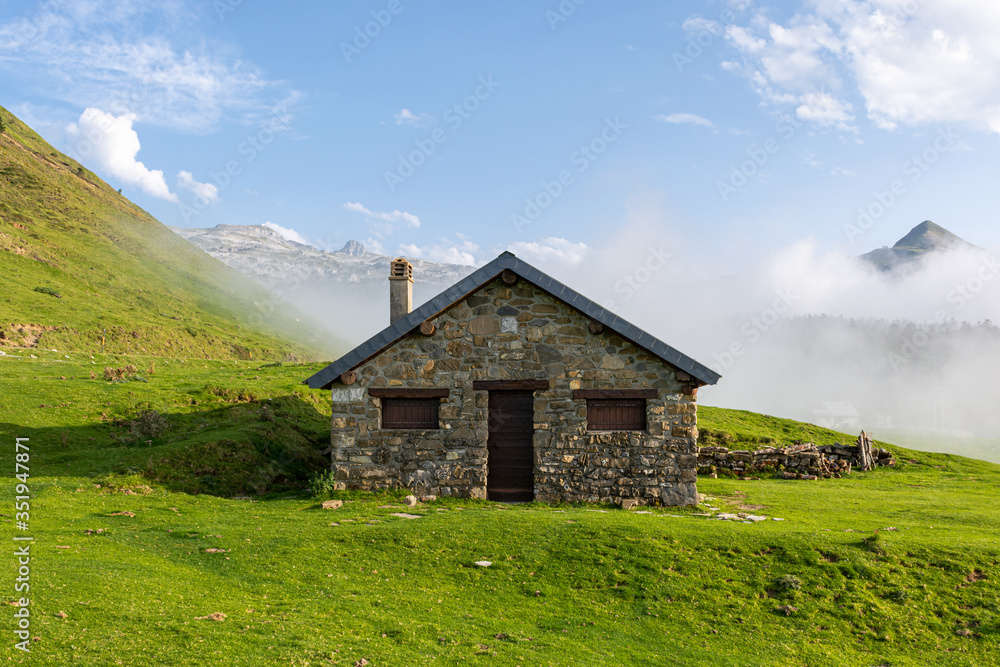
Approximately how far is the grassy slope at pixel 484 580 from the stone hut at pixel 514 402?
1.11 m

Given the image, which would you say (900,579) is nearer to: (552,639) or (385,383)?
(552,639)

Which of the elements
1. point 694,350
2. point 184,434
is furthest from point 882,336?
point 184,434

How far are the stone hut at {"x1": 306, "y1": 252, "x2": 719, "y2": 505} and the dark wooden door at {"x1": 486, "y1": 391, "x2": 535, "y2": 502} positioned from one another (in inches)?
1.1

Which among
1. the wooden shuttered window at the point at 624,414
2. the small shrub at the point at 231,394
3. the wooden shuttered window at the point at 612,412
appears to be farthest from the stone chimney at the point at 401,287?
the small shrub at the point at 231,394

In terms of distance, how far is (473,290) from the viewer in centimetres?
1700

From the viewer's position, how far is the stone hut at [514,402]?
16.8 m

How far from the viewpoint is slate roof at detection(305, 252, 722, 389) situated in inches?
656

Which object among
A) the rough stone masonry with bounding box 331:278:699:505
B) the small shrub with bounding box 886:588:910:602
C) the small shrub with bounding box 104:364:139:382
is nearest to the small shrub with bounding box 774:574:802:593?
the small shrub with bounding box 886:588:910:602

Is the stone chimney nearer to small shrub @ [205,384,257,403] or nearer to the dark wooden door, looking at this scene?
the dark wooden door

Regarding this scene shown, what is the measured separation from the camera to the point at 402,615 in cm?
945

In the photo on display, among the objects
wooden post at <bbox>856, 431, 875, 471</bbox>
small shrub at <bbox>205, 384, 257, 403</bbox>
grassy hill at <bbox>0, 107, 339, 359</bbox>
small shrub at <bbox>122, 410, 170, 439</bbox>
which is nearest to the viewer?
small shrub at <bbox>122, 410, 170, 439</bbox>

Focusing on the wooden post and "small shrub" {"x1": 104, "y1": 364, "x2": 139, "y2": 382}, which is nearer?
"small shrub" {"x1": 104, "y1": 364, "x2": 139, "y2": 382}

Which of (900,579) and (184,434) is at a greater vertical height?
(184,434)

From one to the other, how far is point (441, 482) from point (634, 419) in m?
5.64
